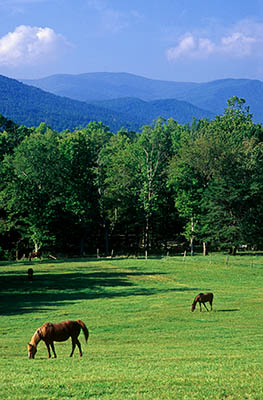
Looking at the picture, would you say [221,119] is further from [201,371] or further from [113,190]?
[201,371]

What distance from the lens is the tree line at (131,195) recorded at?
73.0 metres

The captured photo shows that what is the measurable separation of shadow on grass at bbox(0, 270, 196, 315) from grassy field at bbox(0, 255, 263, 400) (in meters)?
0.08

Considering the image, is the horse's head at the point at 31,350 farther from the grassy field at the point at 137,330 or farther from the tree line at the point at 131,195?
the tree line at the point at 131,195

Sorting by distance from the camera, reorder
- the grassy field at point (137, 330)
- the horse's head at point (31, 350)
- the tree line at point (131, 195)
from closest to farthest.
→ the grassy field at point (137, 330), the horse's head at point (31, 350), the tree line at point (131, 195)

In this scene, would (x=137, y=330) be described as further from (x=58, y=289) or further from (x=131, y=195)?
(x=131, y=195)

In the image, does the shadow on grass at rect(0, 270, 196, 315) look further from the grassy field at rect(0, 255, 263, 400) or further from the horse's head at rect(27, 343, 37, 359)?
the horse's head at rect(27, 343, 37, 359)

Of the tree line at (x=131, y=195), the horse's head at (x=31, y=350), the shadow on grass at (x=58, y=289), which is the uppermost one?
the tree line at (x=131, y=195)

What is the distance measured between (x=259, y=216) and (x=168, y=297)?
38704mm

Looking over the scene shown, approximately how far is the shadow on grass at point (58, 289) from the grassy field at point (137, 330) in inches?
3.2

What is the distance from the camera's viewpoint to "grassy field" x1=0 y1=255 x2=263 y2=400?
1302 cm

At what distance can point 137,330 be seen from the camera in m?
26.4

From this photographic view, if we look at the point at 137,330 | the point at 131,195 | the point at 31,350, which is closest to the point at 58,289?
the point at 137,330

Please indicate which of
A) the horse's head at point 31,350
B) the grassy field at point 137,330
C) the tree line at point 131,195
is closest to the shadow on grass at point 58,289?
the grassy field at point 137,330

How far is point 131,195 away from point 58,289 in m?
41.4
